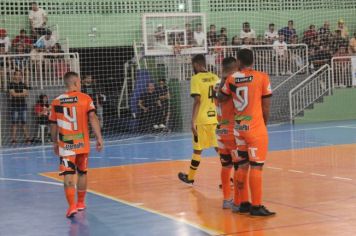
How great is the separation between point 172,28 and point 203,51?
1242mm

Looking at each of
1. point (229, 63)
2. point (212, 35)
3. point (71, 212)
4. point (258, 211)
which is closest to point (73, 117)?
point (71, 212)

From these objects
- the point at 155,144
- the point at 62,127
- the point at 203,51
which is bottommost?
the point at 155,144

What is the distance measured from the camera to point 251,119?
8.02m

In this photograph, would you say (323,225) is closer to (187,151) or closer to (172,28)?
(187,151)

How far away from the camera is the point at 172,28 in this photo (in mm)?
20500

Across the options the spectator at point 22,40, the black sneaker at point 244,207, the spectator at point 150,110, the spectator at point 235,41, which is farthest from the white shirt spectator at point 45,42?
the black sneaker at point 244,207

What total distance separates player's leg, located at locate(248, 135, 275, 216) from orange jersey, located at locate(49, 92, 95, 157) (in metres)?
2.18

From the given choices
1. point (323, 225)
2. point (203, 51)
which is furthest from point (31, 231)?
point (203, 51)

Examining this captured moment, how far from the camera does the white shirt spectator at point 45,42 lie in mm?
21109

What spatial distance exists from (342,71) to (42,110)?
1098 centimetres

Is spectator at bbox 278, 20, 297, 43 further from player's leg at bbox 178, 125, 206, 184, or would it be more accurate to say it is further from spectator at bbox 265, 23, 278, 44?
player's leg at bbox 178, 125, 206, 184

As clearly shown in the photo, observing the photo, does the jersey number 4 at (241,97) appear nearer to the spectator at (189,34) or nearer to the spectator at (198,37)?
the spectator at (189,34)

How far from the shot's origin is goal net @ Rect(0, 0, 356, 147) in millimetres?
20328

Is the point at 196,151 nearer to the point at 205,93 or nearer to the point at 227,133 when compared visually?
the point at 205,93
